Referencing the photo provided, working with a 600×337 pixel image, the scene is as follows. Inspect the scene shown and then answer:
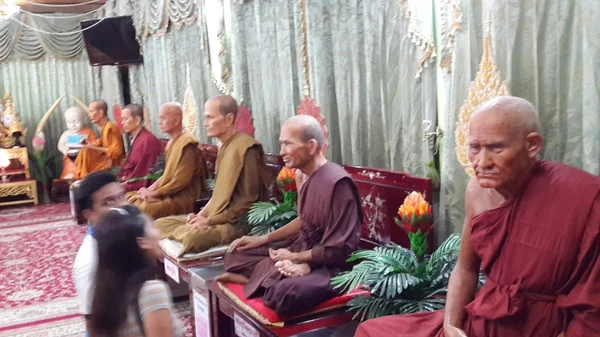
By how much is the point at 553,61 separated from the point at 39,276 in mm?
4412

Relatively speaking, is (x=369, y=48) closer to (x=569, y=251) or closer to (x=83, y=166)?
(x=569, y=251)

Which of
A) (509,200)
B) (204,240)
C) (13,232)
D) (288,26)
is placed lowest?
(13,232)

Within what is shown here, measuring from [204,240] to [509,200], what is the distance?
7.49 feet

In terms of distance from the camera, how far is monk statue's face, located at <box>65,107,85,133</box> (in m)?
8.49

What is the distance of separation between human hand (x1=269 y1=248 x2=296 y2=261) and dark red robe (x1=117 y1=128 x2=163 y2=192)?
10.5 feet

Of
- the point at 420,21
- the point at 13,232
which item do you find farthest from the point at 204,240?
the point at 13,232

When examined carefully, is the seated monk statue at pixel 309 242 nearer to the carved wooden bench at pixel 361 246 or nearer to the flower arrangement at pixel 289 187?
the carved wooden bench at pixel 361 246

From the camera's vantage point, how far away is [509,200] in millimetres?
1685

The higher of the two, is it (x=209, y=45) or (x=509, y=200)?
(x=209, y=45)

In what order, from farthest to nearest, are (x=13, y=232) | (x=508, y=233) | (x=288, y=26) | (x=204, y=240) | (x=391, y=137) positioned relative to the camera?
(x=13, y=232) < (x=288, y=26) < (x=204, y=240) < (x=391, y=137) < (x=508, y=233)

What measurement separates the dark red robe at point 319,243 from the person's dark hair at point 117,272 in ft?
3.45

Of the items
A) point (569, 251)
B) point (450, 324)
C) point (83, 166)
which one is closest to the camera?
point (569, 251)

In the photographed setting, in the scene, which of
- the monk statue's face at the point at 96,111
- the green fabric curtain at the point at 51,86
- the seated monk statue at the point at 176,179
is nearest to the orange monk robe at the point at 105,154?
the monk statue's face at the point at 96,111

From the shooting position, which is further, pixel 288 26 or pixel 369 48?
pixel 288 26
